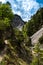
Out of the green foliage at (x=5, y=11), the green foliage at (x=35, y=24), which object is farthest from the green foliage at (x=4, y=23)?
the green foliage at (x=35, y=24)

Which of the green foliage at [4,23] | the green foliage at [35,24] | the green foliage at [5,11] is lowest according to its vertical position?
the green foliage at [4,23]

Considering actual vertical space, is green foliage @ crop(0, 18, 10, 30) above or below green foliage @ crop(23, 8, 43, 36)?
below

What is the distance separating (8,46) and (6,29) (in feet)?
16.3

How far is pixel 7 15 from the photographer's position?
68188mm

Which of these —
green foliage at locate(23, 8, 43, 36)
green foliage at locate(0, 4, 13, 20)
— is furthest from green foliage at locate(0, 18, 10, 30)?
green foliage at locate(23, 8, 43, 36)

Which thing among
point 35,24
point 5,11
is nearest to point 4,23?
point 5,11

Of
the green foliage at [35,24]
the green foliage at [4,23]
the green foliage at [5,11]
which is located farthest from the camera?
the green foliage at [35,24]

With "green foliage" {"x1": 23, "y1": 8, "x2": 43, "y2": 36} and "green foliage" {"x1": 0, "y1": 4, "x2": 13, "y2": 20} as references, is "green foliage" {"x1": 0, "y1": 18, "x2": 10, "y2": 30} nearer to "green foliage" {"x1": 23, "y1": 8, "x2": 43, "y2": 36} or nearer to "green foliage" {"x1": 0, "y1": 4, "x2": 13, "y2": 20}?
"green foliage" {"x1": 0, "y1": 4, "x2": 13, "y2": 20}

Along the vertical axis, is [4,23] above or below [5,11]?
below

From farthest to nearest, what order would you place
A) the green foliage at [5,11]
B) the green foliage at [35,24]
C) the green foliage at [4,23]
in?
the green foliage at [35,24] → the green foliage at [5,11] → the green foliage at [4,23]

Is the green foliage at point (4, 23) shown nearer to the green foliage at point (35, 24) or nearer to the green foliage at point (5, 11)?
the green foliage at point (5, 11)

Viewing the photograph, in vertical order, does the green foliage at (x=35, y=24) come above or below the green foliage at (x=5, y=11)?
above

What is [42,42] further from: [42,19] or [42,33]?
[42,19]

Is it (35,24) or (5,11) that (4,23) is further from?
(35,24)
